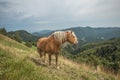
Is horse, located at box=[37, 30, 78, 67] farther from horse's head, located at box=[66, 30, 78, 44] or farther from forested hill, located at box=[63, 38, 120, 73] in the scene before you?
forested hill, located at box=[63, 38, 120, 73]

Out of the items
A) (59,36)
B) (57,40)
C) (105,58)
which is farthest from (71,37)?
(105,58)

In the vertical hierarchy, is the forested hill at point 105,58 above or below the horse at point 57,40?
below

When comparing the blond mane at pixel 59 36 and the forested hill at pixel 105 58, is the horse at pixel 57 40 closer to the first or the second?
the blond mane at pixel 59 36

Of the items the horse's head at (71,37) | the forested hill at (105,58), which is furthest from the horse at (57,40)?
the forested hill at (105,58)

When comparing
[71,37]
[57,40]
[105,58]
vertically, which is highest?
[71,37]

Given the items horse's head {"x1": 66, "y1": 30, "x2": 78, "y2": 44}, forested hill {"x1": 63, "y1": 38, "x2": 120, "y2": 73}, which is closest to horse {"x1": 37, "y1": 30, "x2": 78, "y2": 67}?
horse's head {"x1": 66, "y1": 30, "x2": 78, "y2": 44}

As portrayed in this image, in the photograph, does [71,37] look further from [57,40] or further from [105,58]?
[105,58]

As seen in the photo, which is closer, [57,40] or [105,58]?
[57,40]

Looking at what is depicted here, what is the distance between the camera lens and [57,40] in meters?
12.5

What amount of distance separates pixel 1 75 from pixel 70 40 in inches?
297

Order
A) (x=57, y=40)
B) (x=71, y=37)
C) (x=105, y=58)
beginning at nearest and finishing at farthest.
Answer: (x=57, y=40) < (x=71, y=37) < (x=105, y=58)

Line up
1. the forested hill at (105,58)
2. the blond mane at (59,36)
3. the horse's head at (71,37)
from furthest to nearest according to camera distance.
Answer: the forested hill at (105,58), the horse's head at (71,37), the blond mane at (59,36)

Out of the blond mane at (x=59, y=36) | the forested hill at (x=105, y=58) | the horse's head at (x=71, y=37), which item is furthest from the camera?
the forested hill at (x=105, y=58)

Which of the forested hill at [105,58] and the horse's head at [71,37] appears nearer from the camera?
the horse's head at [71,37]
